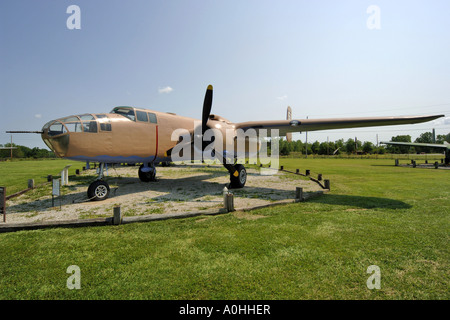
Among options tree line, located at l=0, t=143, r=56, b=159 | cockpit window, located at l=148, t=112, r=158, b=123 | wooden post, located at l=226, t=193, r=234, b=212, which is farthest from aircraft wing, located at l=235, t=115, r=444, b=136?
tree line, located at l=0, t=143, r=56, b=159

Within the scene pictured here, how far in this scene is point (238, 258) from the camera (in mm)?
4402

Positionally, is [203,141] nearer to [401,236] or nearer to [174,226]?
[174,226]

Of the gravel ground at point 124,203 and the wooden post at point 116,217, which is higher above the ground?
the wooden post at point 116,217

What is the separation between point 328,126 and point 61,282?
13222 mm

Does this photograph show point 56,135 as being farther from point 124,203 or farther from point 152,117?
point 152,117

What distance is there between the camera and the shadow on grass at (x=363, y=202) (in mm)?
8390

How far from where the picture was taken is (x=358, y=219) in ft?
22.3

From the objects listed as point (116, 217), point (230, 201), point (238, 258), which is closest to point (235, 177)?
point (230, 201)

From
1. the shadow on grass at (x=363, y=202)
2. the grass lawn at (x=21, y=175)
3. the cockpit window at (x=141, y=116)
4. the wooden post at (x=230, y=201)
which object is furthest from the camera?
the grass lawn at (x=21, y=175)

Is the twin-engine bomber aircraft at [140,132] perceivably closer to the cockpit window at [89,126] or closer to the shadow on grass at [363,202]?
the cockpit window at [89,126]

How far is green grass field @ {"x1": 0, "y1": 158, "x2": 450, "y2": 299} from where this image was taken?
3.45 metres

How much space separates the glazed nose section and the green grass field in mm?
3577

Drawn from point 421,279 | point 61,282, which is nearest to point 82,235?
point 61,282

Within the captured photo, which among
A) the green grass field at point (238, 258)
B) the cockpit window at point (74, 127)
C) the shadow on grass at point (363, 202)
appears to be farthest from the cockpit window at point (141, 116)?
the shadow on grass at point (363, 202)
